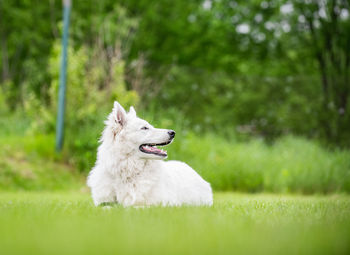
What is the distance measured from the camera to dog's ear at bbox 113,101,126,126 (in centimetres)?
507

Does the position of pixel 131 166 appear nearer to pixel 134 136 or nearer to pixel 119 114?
pixel 134 136

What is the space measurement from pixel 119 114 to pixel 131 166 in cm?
62

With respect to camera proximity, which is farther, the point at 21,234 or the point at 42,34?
the point at 42,34

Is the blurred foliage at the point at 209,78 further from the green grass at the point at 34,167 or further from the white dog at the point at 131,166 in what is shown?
the white dog at the point at 131,166

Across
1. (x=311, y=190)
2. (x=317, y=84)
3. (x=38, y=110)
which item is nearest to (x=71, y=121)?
(x=38, y=110)

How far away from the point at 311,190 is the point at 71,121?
6.24 meters

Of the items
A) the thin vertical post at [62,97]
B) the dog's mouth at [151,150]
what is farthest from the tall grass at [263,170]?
the dog's mouth at [151,150]

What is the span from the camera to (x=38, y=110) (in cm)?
1249

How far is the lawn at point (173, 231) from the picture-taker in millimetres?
2656

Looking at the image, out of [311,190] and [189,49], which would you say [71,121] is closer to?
[311,190]

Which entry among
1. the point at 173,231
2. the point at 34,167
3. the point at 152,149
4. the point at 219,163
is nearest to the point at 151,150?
the point at 152,149

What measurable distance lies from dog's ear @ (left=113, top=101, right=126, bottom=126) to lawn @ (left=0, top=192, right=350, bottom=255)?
1080mm

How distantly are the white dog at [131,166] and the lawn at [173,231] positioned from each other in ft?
1.66

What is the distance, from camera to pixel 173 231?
126 inches
